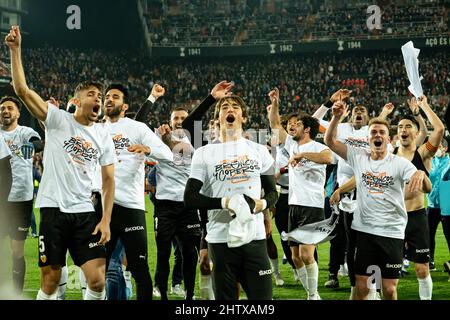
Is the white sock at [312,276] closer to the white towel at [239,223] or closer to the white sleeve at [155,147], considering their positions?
the white sleeve at [155,147]

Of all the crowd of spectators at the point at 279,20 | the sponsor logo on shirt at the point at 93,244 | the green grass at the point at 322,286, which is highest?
the crowd of spectators at the point at 279,20

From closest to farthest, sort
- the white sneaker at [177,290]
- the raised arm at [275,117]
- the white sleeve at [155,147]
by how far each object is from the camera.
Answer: the white sleeve at [155,147] < the raised arm at [275,117] < the white sneaker at [177,290]

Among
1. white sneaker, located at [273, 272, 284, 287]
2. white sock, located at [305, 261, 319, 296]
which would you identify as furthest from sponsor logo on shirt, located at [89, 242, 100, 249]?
white sneaker, located at [273, 272, 284, 287]

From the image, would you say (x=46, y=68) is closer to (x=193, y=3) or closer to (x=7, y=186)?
(x=193, y=3)

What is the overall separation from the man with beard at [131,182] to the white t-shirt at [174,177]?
2.84 feet

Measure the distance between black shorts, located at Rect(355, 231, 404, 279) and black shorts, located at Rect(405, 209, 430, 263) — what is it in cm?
124

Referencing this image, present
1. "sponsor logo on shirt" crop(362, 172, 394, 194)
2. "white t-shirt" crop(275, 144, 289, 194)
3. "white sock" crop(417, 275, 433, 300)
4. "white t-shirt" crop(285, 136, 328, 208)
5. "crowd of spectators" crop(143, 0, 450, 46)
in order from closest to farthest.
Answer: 1. "sponsor logo on shirt" crop(362, 172, 394, 194)
2. "white sock" crop(417, 275, 433, 300)
3. "white t-shirt" crop(285, 136, 328, 208)
4. "white t-shirt" crop(275, 144, 289, 194)
5. "crowd of spectators" crop(143, 0, 450, 46)

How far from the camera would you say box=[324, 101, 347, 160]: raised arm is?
250 inches

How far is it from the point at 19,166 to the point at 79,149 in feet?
9.28

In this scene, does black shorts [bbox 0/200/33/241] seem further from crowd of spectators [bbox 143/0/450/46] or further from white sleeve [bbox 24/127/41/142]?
crowd of spectators [bbox 143/0/450/46]

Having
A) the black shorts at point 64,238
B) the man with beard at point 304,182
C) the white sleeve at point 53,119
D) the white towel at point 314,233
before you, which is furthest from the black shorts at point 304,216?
the white sleeve at point 53,119

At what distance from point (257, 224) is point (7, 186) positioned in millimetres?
3391

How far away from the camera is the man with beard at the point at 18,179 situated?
26.0 feet
